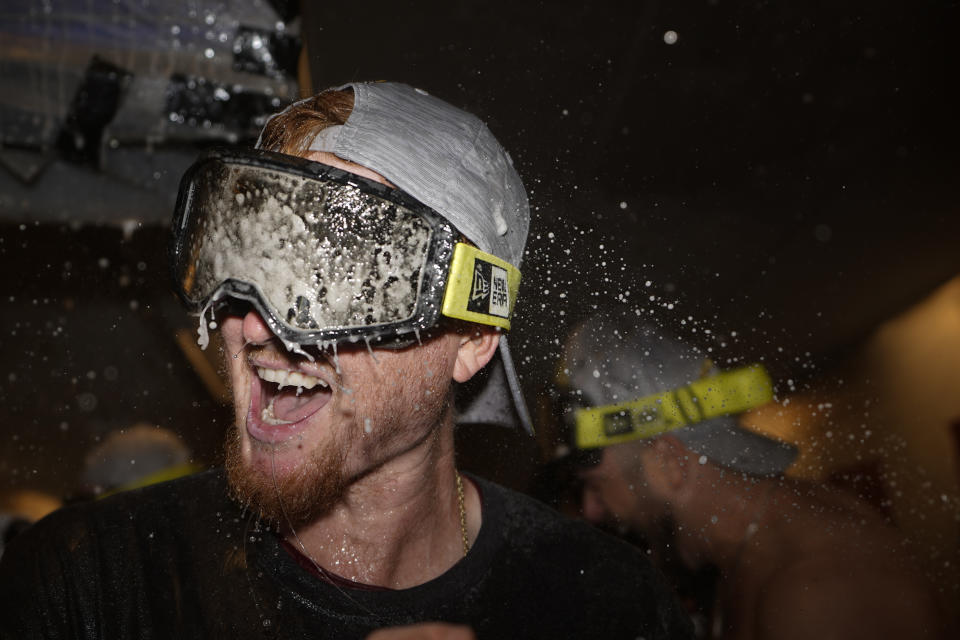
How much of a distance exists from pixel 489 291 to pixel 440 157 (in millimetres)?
257

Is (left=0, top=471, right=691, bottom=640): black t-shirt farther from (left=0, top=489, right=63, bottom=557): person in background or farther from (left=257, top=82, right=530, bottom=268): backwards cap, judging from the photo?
(left=0, top=489, right=63, bottom=557): person in background

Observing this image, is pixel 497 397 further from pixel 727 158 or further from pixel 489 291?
pixel 727 158

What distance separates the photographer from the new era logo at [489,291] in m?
0.98

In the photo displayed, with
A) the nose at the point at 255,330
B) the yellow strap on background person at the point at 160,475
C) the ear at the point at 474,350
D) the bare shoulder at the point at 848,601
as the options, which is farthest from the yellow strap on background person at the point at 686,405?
the yellow strap on background person at the point at 160,475

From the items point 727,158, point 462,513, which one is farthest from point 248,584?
point 727,158

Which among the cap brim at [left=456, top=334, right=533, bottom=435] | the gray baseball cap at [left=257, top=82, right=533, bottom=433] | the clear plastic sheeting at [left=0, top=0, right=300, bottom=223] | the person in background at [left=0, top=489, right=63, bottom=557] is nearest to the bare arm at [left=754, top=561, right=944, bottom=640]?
the cap brim at [left=456, top=334, right=533, bottom=435]

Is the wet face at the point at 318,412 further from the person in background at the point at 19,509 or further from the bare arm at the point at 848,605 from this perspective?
the person in background at the point at 19,509

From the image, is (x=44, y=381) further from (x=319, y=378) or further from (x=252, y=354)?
(x=319, y=378)

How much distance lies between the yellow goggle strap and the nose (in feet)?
1.04

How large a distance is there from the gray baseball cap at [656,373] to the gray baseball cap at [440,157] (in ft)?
0.75

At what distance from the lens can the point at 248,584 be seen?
3.41 feet

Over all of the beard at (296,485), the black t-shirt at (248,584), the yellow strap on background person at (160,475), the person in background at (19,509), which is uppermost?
the beard at (296,485)

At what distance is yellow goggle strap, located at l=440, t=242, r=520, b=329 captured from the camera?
94 cm

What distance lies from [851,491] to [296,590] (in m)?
1.14
